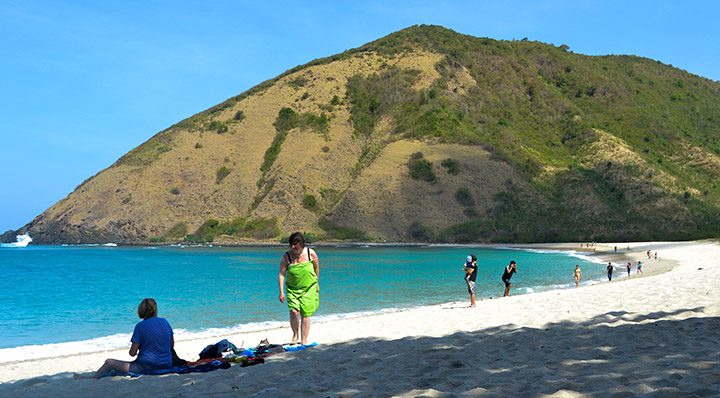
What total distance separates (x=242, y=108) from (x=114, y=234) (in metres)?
38.0

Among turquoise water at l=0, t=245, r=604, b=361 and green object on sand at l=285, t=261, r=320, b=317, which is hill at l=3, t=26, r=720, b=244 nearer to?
turquoise water at l=0, t=245, r=604, b=361

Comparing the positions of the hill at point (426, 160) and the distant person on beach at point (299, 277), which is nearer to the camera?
the distant person on beach at point (299, 277)

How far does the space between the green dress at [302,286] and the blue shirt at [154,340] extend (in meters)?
2.02

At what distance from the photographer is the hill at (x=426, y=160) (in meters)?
88.8

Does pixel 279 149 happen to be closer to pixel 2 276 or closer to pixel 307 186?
pixel 307 186

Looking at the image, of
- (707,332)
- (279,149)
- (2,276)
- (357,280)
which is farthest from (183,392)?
(279,149)

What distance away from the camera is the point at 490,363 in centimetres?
629

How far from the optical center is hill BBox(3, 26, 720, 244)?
88.8m

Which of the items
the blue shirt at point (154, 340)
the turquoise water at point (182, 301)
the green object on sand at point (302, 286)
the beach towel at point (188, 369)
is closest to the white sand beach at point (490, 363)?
the beach towel at point (188, 369)

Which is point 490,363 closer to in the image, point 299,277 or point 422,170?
point 299,277

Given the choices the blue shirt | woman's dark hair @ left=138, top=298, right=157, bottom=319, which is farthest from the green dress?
woman's dark hair @ left=138, top=298, right=157, bottom=319

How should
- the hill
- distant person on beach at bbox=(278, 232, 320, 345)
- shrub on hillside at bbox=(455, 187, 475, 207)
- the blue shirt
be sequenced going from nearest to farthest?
the blue shirt
distant person on beach at bbox=(278, 232, 320, 345)
the hill
shrub on hillside at bbox=(455, 187, 475, 207)

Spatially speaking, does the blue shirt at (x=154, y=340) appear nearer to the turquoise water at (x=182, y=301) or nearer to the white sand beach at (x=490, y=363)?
the white sand beach at (x=490, y=363)

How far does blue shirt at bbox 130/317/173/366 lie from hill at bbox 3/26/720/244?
82.0m
